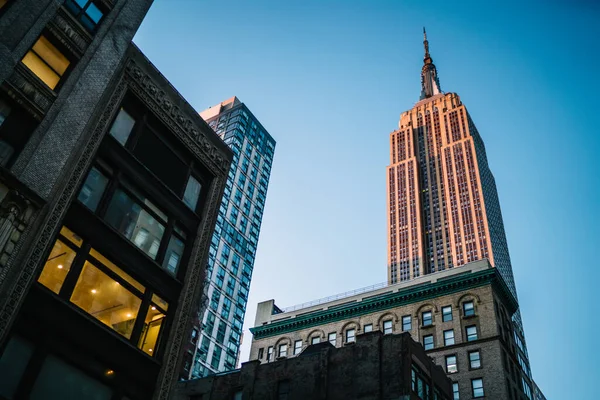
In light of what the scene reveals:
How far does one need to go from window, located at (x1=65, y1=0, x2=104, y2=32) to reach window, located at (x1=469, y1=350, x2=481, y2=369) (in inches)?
1848

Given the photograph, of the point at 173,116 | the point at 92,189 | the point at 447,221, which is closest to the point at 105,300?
the point at 92,189

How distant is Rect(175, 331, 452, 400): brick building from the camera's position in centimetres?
3809

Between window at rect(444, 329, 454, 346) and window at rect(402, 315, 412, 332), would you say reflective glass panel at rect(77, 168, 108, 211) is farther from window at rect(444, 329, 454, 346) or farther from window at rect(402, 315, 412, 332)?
window at rect(402, 315, 412, 332)

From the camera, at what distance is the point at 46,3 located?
1886 centimetres

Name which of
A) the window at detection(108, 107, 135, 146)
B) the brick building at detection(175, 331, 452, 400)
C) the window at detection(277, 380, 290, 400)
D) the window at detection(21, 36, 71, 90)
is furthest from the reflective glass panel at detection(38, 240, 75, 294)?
the window at detection(277, 380, 290, 400)

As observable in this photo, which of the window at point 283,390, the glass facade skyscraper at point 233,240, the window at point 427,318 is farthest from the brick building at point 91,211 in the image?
the glass facade skyscraper at point 233,240

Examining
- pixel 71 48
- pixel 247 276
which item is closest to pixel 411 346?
pixel 71 48

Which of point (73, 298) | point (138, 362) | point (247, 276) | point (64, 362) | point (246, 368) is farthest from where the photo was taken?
point (247, 276)

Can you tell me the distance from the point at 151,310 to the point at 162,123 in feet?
26.1

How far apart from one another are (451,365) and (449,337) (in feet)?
10.6

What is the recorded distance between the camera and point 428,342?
2280 inches

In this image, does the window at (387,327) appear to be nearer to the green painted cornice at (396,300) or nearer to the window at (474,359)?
the green painted cornice at (396,300)

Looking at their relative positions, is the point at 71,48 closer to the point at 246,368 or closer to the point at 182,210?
the point at 182,210

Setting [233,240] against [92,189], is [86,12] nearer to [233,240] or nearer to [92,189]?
[92,189]
